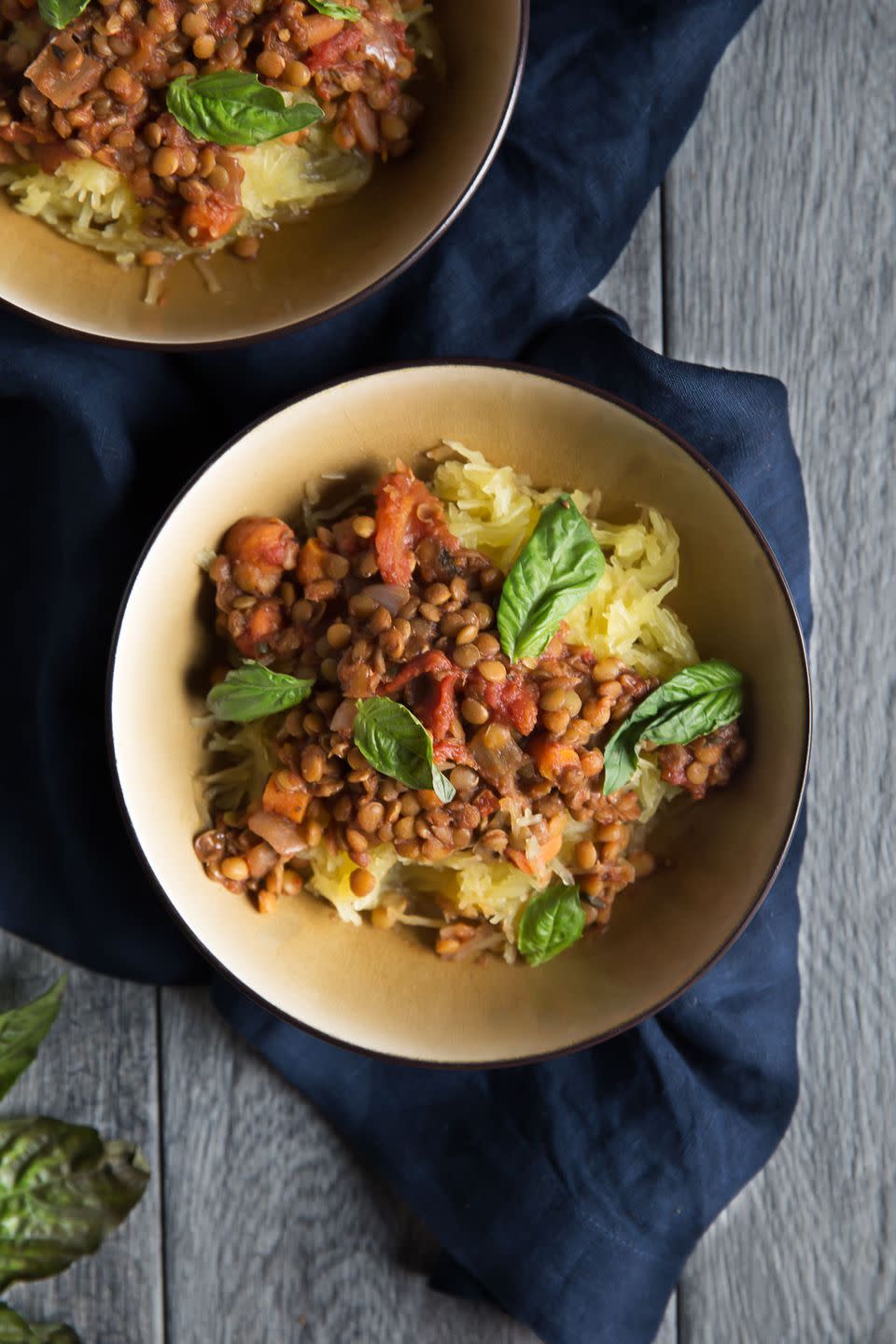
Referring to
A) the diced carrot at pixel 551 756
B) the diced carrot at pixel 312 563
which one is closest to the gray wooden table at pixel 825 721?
the diced carrot at pixel 551 756

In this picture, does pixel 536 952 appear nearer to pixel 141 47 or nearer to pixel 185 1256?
pixel 185 1256

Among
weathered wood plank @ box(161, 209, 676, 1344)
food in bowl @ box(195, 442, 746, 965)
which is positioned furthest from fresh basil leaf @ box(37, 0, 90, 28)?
weathered wood plank @ box(161, 209, 676, 1344)

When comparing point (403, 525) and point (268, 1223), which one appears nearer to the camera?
point (403, 525)

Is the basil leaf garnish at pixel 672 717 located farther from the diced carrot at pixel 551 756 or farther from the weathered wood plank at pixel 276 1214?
the weathered wood plank at pixel 276 1214

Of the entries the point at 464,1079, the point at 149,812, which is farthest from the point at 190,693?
the point at 464,1079

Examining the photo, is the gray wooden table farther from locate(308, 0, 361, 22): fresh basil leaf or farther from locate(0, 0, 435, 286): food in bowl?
locate(308, 0, 361, 22): fresh basil leaf

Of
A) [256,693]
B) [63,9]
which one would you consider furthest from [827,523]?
[63,9]

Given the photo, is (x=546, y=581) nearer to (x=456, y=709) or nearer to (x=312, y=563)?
(x=456, y=709)
